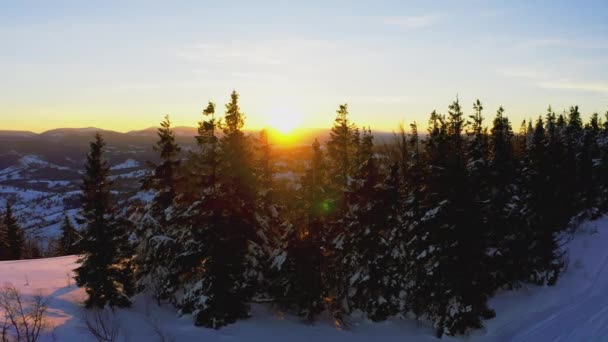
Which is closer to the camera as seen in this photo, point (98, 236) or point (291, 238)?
point (98, 236)

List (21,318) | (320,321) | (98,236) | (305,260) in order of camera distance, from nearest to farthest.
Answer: (21,318), (98,236), (305,260), (320,321)

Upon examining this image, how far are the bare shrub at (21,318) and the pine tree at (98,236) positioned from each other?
7.24 feet

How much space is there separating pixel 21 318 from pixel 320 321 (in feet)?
50.7

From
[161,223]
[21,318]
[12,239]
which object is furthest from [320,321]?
[12,239]

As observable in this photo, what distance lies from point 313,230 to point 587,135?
47.7 meters

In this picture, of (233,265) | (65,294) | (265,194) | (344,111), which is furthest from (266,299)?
(344,111)

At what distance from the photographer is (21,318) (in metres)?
18.4

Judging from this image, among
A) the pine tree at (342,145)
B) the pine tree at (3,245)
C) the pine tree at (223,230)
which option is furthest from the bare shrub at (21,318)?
the pine tree at (3,245)

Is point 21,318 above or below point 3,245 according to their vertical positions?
above

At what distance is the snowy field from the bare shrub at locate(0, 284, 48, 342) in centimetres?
61

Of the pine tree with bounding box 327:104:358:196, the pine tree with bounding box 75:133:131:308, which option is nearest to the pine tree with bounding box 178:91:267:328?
the pine tree with bounding box 75:133:131:308

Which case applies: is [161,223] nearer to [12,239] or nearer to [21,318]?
[21,318]

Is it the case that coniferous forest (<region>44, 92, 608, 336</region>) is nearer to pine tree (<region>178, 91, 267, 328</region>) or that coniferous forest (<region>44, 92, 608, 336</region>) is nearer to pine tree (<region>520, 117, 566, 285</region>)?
pine tree (<region>178, 91, 267, 328</region>)

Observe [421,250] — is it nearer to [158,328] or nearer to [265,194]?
[265,194]
